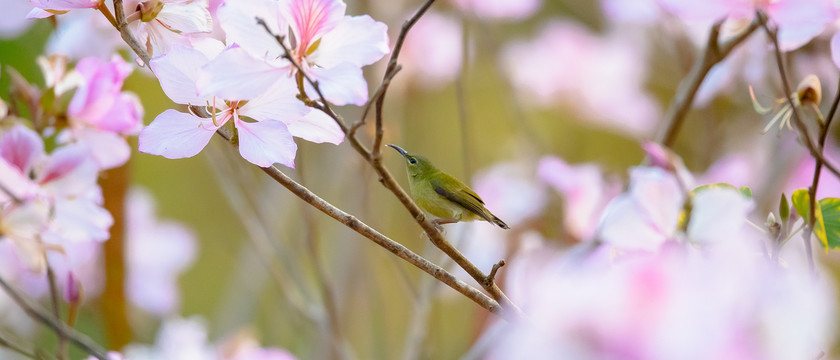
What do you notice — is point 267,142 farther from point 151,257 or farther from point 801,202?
point 151,257

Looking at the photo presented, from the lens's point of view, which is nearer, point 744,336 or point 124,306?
point 744,336

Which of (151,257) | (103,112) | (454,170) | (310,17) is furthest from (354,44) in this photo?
(454,170)

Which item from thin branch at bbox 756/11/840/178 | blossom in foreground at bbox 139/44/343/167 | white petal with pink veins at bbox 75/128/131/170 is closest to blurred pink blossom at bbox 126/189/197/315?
white petal with pink veins at bbox 75/128/131/170

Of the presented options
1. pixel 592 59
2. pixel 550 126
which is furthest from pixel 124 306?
pixel 550 126

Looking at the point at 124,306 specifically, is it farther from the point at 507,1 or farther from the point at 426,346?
the point at 507,1

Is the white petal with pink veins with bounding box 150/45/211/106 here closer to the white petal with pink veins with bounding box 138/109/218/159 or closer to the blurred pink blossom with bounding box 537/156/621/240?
the white petal with pink veins with bounding box 138/109/218/159

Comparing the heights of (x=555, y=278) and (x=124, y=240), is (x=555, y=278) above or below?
above

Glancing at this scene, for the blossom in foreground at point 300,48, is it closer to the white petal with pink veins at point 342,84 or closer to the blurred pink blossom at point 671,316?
the white petal with pink veins at point 342,84
